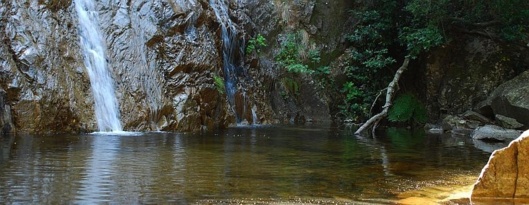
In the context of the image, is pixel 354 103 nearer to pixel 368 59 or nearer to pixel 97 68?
pixel 368 59

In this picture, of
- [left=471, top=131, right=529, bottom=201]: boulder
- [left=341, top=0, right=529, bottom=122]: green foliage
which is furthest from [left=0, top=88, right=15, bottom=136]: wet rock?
[left=341, top=0, right=529, bottom=122]: green foliage

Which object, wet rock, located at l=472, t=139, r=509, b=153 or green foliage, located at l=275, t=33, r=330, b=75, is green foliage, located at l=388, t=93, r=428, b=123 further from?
wet rock, located at l=472, t=139, r=509, b=153

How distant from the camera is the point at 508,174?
517cm

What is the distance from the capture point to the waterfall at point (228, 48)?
20172 mm

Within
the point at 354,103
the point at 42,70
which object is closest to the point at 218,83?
the point at 42,70

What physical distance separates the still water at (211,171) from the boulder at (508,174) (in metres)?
0.93

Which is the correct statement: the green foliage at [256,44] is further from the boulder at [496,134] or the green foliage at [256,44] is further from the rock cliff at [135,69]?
the boulder at [496,134]

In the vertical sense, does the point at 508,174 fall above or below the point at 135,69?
below

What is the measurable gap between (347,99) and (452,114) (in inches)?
181

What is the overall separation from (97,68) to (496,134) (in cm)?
1151

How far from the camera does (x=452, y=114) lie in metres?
21.4

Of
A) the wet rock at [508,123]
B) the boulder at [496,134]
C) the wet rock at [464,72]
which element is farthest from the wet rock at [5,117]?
the wet rock at [464,72]

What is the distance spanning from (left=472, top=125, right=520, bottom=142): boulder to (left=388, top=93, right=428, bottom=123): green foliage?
5.81 metres

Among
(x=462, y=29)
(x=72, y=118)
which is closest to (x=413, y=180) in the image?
(x=72, y=118)
